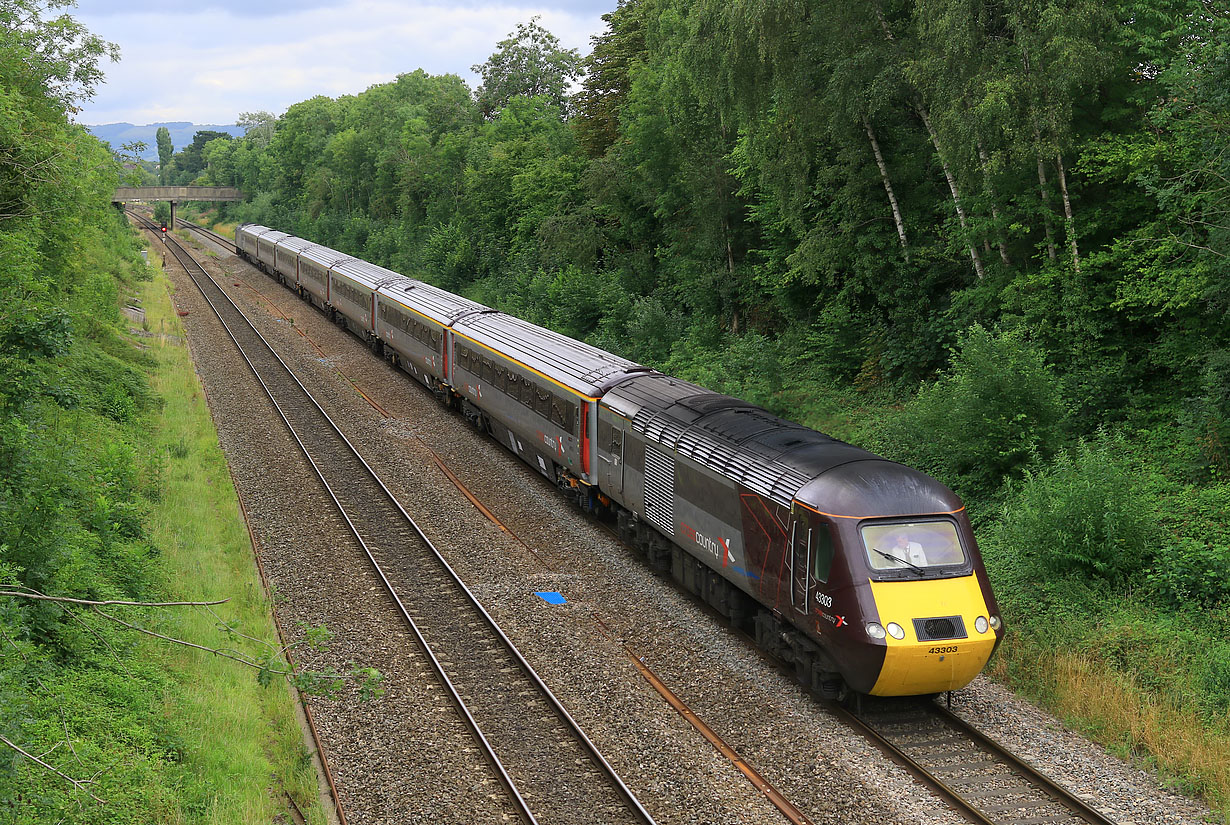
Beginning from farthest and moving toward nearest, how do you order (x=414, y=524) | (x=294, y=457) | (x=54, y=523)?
1. (x=294, y=457)
2. (x=414, y=524)
3. (x=54, y=523)

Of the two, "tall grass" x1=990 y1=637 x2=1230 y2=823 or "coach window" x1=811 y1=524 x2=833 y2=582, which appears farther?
"coach window" x1=811 y1=524 x2=833 y2=582

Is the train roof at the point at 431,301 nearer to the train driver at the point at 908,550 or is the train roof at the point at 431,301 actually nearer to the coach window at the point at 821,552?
the coach window at the point at 821,552

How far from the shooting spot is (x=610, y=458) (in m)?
17.5

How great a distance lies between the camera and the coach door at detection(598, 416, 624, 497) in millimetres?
17062

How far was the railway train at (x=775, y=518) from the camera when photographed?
11.0 m

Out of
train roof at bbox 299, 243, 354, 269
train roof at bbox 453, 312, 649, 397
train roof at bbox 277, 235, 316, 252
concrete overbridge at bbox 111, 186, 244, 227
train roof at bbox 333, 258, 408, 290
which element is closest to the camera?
train roof at bbox 453, 312, 649, 397

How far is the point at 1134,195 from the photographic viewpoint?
17.3 m

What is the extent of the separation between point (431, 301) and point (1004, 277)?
17518 mm

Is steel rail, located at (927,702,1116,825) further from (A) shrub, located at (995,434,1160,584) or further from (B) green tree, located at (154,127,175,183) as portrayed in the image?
(B) green tree, located at (154,127,175,183)

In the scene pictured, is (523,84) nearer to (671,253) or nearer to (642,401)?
(671,253)

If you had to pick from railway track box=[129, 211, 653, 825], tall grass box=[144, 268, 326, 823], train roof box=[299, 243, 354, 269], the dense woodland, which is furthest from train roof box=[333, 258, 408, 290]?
railway track box=[129, 211, 653, 825]

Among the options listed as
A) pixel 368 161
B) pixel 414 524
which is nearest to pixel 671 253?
pixel 414 524

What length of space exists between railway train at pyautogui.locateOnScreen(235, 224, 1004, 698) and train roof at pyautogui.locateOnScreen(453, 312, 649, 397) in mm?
78

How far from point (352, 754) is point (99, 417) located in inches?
573
